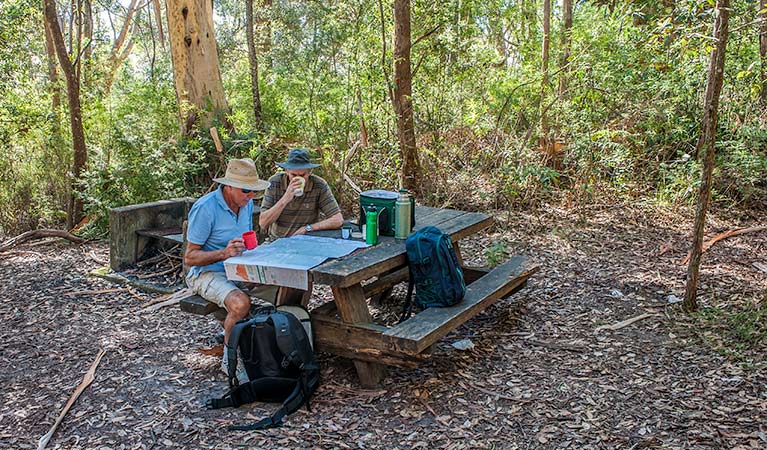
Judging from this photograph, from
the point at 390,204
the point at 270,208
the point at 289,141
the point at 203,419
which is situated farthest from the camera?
the point at 289,141

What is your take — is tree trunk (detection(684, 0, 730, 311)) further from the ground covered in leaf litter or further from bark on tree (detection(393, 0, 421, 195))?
bark on tree (detection(393, 0, 421, 195))

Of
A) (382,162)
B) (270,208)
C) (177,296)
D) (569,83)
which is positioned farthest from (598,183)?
(177,296)

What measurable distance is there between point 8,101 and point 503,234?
676 cm

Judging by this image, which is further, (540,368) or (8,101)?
(8,101)

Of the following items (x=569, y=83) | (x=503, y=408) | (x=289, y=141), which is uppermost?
(x=569, y=83)

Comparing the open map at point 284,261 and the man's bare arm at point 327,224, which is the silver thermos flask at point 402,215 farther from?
the man's bare arm at point 327,224

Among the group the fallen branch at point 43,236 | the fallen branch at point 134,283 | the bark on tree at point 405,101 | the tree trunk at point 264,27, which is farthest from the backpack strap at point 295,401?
the tree trunk at point 264,27

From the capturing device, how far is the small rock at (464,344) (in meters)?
4.16

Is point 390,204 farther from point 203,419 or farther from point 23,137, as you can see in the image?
point 23,137

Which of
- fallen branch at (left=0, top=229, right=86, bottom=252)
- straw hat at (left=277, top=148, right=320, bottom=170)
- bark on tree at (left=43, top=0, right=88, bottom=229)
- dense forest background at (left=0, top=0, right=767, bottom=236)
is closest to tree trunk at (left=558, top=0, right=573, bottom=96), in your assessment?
dense forest background at (left=0, top=0, right=767, bottom=236)

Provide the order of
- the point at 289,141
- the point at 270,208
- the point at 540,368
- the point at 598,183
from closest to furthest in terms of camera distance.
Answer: the point at 540,368
the point at 270,208
the point at 598,183
the point at 289,141

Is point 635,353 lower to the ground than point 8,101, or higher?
lower

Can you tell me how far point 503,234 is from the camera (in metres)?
7.06

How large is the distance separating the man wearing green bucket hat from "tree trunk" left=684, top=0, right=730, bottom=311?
8.67 feet
